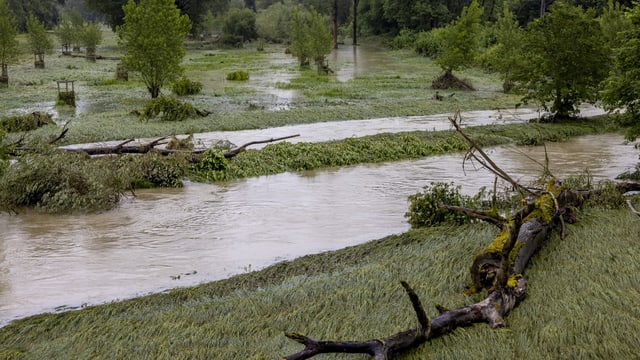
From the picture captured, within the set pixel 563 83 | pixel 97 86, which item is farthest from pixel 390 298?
pixel 97 86

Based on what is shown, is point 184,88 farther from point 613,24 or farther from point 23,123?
Result: point 613,24

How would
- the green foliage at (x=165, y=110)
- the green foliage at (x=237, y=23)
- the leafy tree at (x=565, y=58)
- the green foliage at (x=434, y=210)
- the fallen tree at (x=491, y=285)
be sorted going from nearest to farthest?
the fallen tree at (x=491, y=285)
the green foliage at (x=434, y=210)
the leafy tree at (x=565, y=58)
the green foliage at (x=165, y=110)
the green foliage at (x=237, y=23)

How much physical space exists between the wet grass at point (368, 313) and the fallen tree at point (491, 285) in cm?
12

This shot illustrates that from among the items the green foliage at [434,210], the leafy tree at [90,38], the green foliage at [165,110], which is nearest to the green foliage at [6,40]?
the green foliage at [165,110]

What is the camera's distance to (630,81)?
14828 mm

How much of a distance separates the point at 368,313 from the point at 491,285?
1.52 m

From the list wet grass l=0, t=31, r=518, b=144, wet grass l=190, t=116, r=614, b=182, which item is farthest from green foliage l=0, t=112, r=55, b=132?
wet grass l=190, t=116, r=614, b=182

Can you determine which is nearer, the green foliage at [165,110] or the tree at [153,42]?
the green foliage at [165,110]

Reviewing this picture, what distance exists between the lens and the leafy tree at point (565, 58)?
2352 centimetres

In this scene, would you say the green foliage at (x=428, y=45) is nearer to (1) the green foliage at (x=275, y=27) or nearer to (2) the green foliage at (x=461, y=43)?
(2) the green foliage at (x=461, y=43)

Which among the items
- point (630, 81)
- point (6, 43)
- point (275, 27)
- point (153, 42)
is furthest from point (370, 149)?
point (275, 27)

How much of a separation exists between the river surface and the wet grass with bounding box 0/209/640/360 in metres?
1.16

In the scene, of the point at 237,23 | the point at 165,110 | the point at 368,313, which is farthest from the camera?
the point at 237,23

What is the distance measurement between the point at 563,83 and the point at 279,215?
14858 mm
